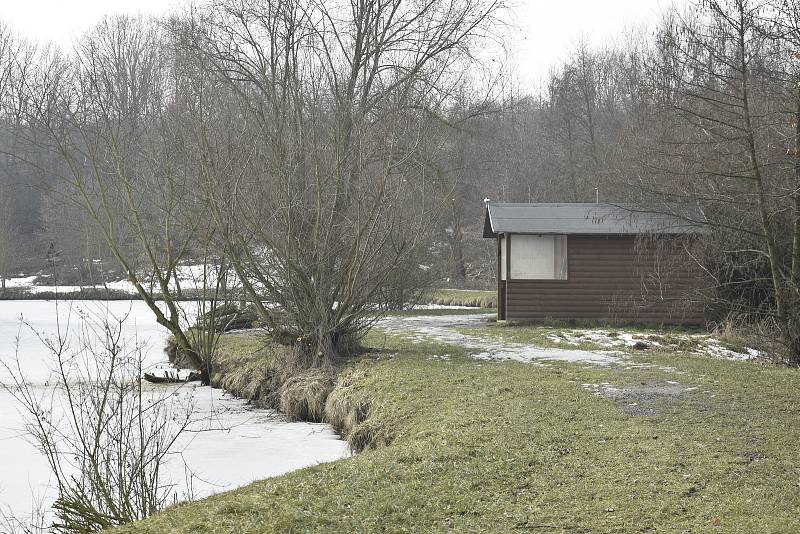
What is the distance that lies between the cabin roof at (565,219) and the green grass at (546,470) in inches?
392

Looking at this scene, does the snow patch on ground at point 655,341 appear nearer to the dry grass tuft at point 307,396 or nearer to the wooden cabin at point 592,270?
the wooden cabin at point 592,270

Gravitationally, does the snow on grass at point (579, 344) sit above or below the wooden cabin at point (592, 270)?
below

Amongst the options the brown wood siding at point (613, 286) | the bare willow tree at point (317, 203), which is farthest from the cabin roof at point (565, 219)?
the bare willow tree at point (317, 203)

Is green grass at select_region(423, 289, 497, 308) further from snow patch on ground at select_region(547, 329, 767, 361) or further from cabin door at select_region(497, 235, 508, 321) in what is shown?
snow patch on ground at select_region(547, 329, 767, 361)

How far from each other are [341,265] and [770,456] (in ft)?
24.3

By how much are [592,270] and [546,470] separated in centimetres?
1401

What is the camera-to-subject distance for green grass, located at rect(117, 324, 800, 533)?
4992 millimetres

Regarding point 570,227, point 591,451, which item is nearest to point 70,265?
point 570,227

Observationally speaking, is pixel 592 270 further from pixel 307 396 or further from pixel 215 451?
pixel 215 451

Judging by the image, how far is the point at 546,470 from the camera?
6.00 metres

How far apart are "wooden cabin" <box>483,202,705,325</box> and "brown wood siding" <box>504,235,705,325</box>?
0.02 metres

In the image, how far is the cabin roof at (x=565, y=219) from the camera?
62.8ft

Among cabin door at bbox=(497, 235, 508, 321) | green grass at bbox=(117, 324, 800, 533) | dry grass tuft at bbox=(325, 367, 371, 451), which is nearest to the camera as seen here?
green grass at bbox=(117, 324, 800, 533)

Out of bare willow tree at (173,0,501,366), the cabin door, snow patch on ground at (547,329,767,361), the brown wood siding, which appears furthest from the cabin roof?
bare willow tree at (173,0,501,366)
